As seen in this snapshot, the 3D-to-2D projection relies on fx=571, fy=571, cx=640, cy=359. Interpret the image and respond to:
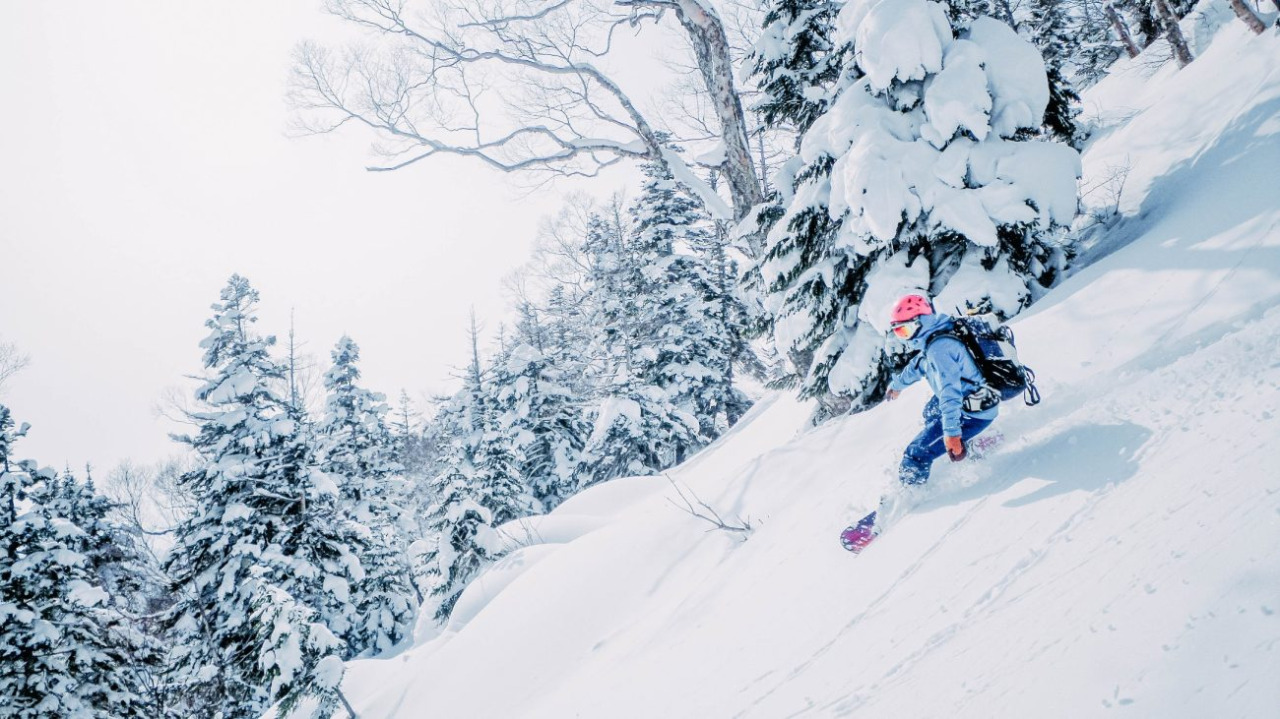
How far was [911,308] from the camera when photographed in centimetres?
436

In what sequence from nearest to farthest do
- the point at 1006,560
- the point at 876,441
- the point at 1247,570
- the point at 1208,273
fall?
the point at 1247,570
the point at 1006,560
the point at 1208,273
the point at 876,441

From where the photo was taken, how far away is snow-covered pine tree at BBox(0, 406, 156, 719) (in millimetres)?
9781

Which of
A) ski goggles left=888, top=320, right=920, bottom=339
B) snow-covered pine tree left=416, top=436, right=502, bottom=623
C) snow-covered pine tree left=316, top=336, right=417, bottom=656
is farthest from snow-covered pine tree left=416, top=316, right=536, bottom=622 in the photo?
ski goggles left=888, top=320, right=920, bottom=339

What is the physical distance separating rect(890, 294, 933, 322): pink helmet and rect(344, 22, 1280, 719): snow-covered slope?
3.77 ft

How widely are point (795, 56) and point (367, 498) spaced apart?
1953 cm

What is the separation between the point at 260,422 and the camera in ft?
45.8

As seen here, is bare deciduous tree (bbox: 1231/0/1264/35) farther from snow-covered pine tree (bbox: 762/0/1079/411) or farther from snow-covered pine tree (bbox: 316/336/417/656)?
snow-covered pine tree (bbox: 316/336/417/656)

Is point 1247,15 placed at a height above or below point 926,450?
above

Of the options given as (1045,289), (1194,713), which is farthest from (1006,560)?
(1045,289)

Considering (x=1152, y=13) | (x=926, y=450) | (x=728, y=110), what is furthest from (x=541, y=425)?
(x=1152, y=13)

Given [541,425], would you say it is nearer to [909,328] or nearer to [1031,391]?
[909,328]

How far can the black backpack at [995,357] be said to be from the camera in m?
4.06

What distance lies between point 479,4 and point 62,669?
1359cm

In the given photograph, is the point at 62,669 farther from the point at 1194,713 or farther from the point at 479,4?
the point at 1194,713
